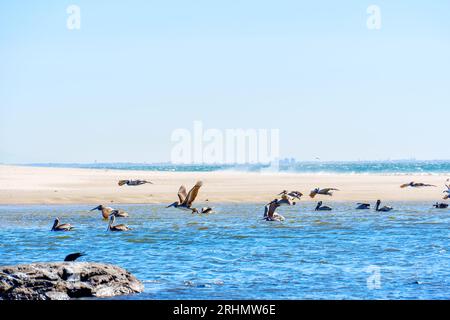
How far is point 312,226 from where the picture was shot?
28.1 meters

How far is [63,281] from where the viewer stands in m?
Answer: 14.6

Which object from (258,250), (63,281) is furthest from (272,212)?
(63,281)

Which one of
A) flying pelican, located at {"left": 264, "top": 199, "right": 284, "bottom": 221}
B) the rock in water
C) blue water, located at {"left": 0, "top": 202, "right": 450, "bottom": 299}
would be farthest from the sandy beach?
the rock in water

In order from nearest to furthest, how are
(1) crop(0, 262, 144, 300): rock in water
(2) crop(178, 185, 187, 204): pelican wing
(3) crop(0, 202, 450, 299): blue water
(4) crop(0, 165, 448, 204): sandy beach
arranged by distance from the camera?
(1) crop(0, 262, 144, 300): rock in water
(3) crop(0, 202, 450, 299): blue water
(2) crop(178, 185, 187, 204): pelican wing
(4) crop(0, 165, 448, 204): sandy beach

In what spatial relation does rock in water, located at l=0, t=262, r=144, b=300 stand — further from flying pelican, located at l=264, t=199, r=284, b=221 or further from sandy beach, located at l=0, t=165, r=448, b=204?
sandy beach, located at l=0, t=165, r=448, b=204

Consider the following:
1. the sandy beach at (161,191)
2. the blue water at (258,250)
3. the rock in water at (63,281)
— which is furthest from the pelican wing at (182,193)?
the sandy beach at (161,191)

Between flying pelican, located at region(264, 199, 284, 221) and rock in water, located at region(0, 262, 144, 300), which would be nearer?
rock in water, located at region(0, 262, 144, 300)

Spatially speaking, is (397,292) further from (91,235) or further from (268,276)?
(91,235)

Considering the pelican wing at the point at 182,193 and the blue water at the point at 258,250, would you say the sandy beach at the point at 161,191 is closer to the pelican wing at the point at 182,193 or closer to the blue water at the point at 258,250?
the blue water at the point at 258,250

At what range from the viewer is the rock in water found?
14211 millimetres

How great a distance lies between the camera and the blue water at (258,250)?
15.6 meters

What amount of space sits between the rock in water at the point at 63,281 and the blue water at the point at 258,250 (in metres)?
0.50

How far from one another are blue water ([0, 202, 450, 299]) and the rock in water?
50 centimetres
